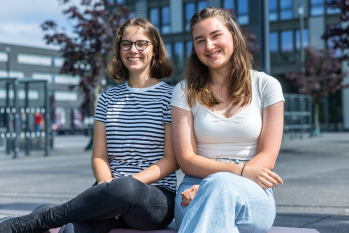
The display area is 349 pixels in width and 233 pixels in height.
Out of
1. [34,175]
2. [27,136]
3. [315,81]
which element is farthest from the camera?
[315,81]

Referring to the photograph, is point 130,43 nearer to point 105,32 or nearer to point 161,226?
point 161,226

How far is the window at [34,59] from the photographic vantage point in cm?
7038

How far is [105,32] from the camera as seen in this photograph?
48.9ft

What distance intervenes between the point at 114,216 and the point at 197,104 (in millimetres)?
813

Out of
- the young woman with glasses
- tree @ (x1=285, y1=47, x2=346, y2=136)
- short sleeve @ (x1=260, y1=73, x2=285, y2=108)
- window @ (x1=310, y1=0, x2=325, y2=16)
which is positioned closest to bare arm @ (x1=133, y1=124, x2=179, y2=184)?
the young woman with glasses

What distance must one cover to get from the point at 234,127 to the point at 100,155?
0.92m

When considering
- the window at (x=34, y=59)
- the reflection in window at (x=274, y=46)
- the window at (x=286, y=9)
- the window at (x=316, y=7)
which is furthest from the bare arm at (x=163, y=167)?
the window at (x=34, y=59)

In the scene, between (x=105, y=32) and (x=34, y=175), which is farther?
(x=105, y=32)

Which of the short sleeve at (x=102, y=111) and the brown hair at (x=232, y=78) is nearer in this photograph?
the brown hair at (x=232, y=78)

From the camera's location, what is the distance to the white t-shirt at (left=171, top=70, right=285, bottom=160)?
261 centimetres

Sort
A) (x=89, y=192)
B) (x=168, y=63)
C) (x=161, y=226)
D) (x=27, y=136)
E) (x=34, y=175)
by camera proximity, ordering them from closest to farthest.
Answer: (x=89, y=192)
(x=161, y=226)
(x=168, y=63)
(x=34, y=175)
(x=27, y=136)

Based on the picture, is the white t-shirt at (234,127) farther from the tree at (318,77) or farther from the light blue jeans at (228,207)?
the tree at (318,77)

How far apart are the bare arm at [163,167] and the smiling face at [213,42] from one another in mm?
501

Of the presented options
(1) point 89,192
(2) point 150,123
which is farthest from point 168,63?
(1) point 89,192
